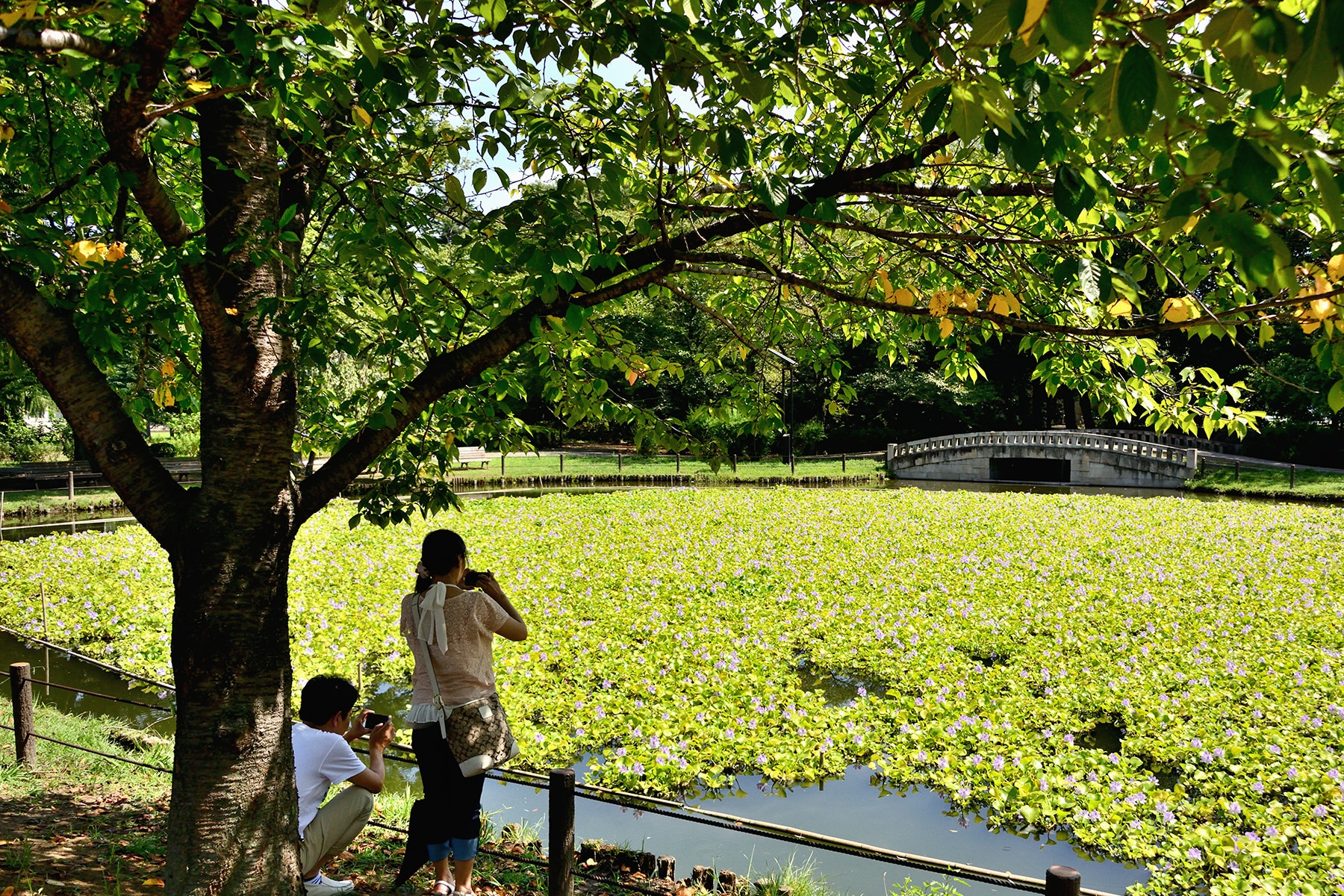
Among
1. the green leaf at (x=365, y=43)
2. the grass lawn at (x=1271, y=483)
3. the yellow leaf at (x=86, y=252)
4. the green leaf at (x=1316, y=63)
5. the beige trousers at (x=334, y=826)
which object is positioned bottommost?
the beige trousers at (x=334, y=826)

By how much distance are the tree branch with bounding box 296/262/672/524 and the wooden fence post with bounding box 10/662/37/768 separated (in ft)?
11.8

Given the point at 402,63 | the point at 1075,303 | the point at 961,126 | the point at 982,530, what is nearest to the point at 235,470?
the point at 402,63

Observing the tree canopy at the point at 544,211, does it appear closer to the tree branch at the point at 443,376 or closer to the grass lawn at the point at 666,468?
the tree branch at the point at 443,376

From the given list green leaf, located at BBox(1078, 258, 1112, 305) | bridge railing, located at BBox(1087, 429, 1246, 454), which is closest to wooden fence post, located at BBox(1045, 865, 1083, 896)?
Result: green leaf, located at BBox(1078, 258, 1112, 305)

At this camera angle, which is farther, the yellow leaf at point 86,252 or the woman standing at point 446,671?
the woman standing at point 446,671

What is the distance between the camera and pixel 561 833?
3.62 m

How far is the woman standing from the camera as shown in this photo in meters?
3.39

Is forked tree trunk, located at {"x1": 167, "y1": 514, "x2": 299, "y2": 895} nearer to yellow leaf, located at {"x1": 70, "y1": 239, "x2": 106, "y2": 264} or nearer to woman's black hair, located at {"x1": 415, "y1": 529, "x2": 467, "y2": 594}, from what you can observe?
woman's black hair, located at {"x1": 415, "y1": 529, "x2": 467, "y2": 594}

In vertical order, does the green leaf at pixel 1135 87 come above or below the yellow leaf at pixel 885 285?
below

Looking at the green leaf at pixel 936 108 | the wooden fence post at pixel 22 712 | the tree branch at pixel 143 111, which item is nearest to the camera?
the green leaf at pixel 936 108

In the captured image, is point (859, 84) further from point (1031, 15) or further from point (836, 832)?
point (836, 832)

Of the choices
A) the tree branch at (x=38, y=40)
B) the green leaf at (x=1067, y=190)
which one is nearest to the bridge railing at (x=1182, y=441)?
the green leaf at (x=1067, y=190)

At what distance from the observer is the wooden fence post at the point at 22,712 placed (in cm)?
539

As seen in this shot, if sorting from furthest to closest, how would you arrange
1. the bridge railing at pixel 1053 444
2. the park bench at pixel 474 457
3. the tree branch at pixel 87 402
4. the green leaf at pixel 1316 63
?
1. the park bench at pixel 474 457
2. the bridge railing at pixel 1053 444
3. the tree branch at pixel 87 402
4. the green leaf at pixel 1316 63
